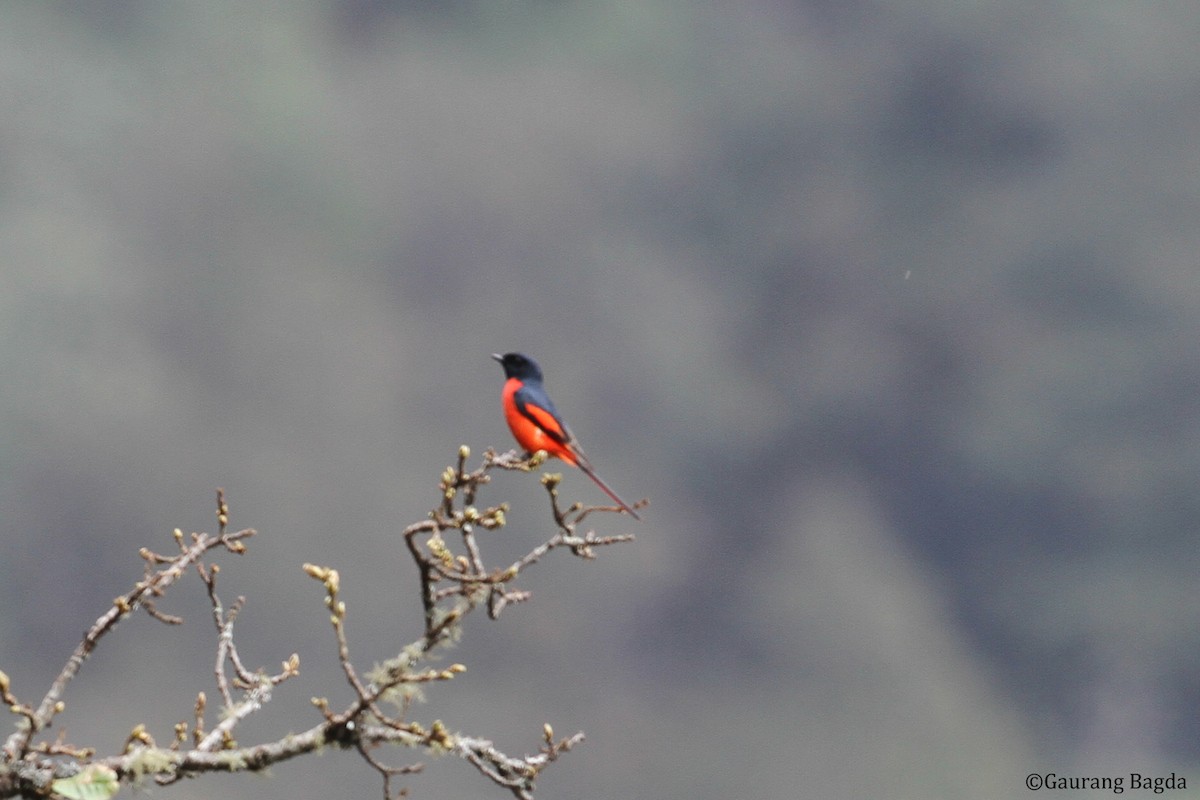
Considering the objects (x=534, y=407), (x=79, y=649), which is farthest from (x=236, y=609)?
(x=534, y=407)

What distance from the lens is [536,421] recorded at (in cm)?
1291

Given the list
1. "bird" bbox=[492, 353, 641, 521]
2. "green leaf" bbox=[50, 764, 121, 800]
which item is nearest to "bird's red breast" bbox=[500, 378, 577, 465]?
"bird" bbox=[492, 353, 641, 521]

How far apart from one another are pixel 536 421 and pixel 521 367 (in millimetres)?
1754

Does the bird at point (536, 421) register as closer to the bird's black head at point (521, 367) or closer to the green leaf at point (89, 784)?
the bird's black head at point (521, 367)

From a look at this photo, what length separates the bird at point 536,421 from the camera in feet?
41.1

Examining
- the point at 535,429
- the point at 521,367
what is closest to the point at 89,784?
the point at 535,429

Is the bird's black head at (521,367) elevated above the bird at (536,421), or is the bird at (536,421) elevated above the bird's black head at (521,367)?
the bird's black head at (521,367)

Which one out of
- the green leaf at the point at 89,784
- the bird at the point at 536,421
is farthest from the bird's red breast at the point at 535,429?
the green leaf at the point at 89,784

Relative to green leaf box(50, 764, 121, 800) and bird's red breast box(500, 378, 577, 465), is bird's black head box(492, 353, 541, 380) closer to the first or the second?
bird's red breast box(500, 378, 577, 465)

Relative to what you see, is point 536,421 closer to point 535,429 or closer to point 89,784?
point 535,429

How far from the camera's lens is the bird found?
41.1ft

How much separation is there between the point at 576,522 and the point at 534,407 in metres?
4.63

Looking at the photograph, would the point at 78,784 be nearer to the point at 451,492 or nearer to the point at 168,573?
the point at 168,573

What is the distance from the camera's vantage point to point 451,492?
7602 mm
